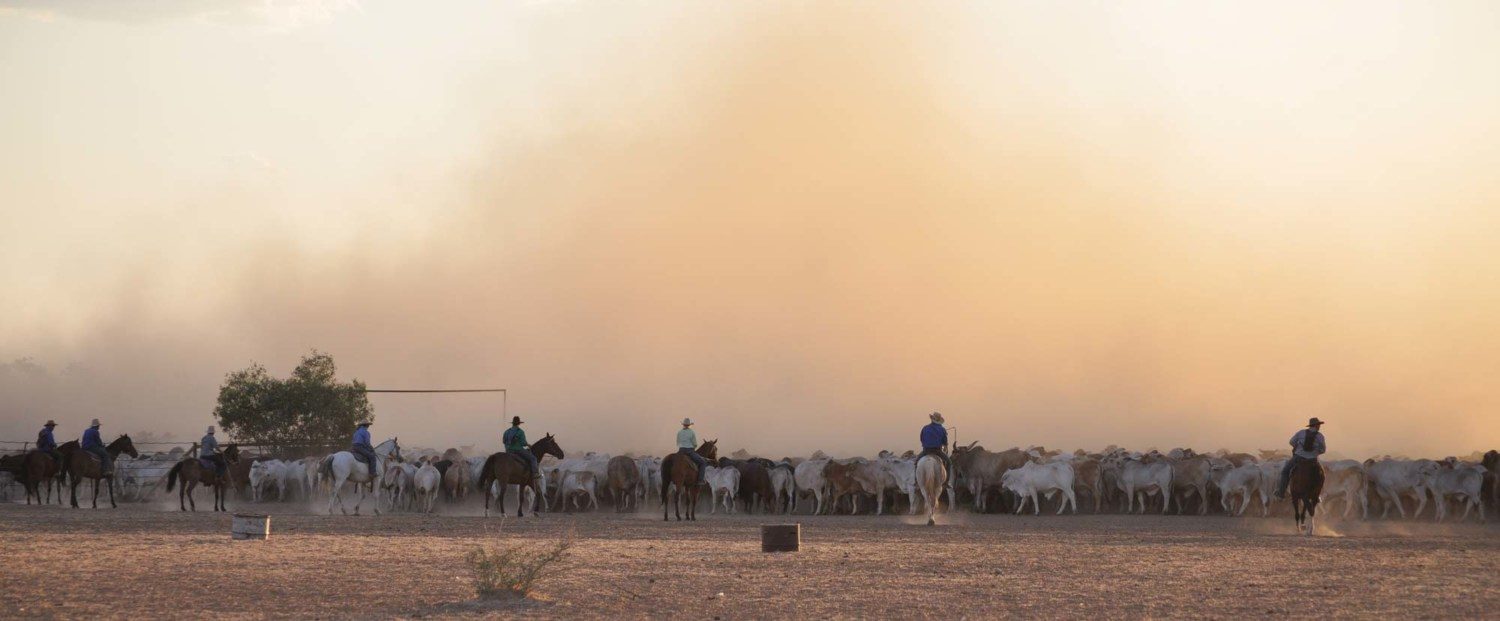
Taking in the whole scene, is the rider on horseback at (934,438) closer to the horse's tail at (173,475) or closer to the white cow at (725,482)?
the white cow at (725,482)

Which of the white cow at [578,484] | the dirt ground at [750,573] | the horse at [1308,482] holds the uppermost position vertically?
the horse at [1308,482]

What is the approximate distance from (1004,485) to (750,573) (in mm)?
23427

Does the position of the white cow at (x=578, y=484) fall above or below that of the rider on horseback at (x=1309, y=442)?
below

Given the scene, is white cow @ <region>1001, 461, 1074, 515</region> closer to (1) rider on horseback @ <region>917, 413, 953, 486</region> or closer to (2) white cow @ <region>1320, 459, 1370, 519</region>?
(2) white cow @ <region>1320, 459, 1370, 519</region>

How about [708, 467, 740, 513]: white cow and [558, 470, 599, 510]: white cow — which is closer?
[708, 467, 740, 513]: white cow

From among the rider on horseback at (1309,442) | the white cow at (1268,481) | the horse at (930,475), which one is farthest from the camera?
the white cow at (1268,481)

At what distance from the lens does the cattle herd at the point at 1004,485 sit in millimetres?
37656

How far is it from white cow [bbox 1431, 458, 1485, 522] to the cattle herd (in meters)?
0.04

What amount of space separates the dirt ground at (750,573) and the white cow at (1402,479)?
990cm

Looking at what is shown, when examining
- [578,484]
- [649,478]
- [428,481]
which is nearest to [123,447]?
[428,481]

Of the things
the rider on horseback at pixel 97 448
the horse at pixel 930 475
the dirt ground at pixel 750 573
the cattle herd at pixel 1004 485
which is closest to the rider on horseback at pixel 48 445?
the rider on horseback at pixel 97 448

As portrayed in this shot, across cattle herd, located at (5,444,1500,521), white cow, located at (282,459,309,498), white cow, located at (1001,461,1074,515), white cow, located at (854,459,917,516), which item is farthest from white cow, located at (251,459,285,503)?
white cow, located at (1001,461,1074,515)

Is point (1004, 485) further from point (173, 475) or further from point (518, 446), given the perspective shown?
point (173, 475)

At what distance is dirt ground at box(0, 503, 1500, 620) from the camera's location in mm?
14312
